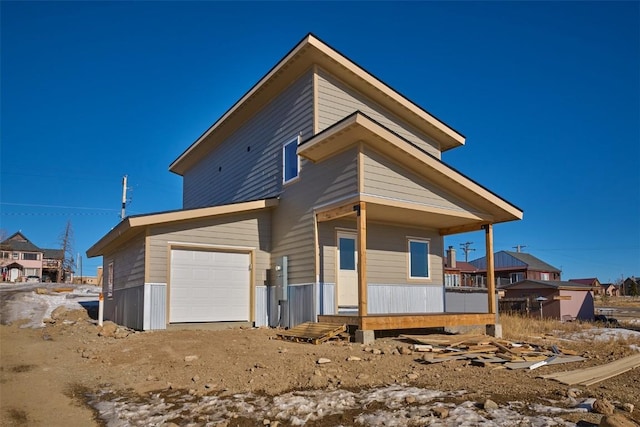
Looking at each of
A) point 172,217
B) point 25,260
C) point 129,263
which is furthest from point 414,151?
point 25,260

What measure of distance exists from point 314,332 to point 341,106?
21.5ft


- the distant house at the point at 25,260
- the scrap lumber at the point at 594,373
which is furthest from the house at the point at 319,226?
the distant house at the point at 25,260

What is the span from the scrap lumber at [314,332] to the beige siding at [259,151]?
4.76 meters

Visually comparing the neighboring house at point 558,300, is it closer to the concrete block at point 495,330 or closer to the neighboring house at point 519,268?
the concrete block at point 495,330

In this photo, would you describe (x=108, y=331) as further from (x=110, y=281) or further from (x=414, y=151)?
(x=414, y=151)

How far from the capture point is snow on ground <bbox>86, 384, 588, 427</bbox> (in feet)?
17.3

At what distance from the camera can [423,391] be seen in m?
6.53

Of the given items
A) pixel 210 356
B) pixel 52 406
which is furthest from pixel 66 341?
pixel 52 406

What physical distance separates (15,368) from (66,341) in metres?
2.76

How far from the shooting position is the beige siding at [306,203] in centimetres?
1177

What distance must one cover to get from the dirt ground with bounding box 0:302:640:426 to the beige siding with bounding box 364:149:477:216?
11.1ft

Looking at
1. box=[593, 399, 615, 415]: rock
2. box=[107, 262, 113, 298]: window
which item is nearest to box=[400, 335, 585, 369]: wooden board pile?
box=[593, 399, 615, 415]: rock

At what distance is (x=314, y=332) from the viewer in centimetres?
1110

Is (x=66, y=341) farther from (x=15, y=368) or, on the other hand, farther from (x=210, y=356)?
(x=210, y=356)
